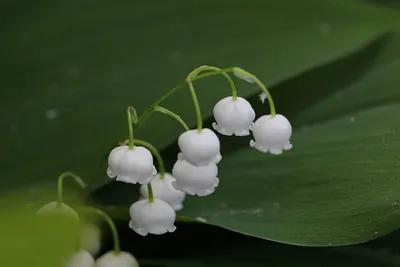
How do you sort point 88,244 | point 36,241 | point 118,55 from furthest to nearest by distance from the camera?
1. point 118,55
2. point 88,244
3. point 36,241

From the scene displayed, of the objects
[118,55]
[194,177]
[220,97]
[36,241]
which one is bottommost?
[36,241]

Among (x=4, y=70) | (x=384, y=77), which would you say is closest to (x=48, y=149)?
(x=4, y=70)

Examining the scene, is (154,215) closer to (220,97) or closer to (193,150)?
(193,150)

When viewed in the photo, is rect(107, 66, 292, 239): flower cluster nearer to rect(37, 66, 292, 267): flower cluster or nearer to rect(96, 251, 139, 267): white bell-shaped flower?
rect(37, 66, 292, 267): flower cluster

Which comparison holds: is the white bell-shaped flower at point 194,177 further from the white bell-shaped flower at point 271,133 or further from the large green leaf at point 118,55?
the large green leaf at point 118,55

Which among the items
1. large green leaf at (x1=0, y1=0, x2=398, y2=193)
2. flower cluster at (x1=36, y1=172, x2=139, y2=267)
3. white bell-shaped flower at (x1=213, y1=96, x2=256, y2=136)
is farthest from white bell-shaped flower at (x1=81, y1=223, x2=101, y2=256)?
white bell-shaped flower at (x1=213, y1=96, x2=256, y2=136)

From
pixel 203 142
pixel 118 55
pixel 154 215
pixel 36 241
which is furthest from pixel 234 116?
pixel 118 55

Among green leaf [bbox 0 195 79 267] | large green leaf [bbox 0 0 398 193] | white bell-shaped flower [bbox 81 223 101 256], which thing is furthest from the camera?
large green leaf [bbox 0 0 398 193]
